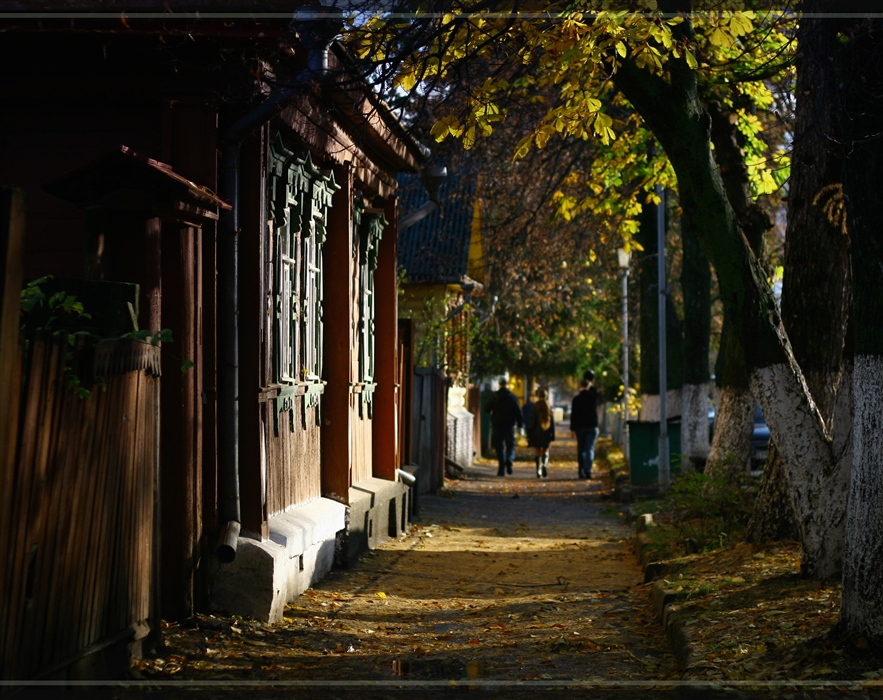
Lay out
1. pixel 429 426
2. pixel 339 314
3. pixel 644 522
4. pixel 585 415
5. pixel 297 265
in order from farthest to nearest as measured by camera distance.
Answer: pixel 585 415
pixel 429 426
pixel 644 522
pixel 339 314
pixel 297 265

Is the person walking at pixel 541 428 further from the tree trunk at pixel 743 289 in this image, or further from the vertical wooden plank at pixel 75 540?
the vertical wooden plank at pixel 75 540


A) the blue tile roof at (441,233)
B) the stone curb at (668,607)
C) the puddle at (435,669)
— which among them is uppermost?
the blue tile roof at (441,233)

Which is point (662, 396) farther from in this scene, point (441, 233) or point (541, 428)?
point (541, 428)

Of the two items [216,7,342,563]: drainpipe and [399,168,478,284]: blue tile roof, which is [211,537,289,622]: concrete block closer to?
[216,7,342,563]: drainpipe

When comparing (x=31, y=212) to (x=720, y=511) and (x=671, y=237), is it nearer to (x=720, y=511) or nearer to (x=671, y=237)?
(x=720, y=511)

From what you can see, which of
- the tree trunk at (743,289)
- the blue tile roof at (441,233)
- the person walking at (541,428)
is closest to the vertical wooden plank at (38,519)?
the tree trunk at (743,289)

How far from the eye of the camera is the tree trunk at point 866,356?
6.29 meters

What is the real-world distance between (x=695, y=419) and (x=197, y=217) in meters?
13.5

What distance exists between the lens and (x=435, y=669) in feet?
23.7

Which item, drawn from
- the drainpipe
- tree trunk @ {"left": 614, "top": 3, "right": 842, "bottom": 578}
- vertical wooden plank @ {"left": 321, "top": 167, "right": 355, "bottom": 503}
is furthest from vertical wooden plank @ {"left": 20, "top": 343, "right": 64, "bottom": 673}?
vertical wooden plank @ {"left": 321, "top": 167, "right": 355, "bottom": 503}

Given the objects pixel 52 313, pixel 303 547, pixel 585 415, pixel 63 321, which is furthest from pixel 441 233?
pixel 52 313

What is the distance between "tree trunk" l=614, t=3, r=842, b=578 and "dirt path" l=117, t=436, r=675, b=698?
155 centimetres

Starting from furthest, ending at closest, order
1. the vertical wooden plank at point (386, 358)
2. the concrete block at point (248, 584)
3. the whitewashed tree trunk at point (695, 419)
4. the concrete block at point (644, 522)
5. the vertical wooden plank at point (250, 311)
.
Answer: the whitewashed tree trunk at point (695, 419), the vertical wooden plank at point (386, 358), the concrete block at point (644, 522), the vertical wooden plank at point (250, 311), the concrete block at point (248, 584)

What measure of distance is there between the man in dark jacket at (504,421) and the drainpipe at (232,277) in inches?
654
